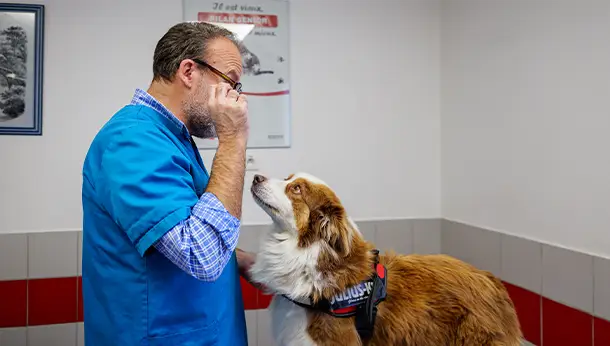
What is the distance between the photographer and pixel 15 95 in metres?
1.99

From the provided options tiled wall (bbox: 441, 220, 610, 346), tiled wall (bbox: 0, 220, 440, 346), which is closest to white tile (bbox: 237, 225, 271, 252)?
tiled wall (bbox: 0, 220, 440, 346)

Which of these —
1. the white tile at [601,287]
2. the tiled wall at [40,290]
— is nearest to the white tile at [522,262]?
the white tile at [601,287]

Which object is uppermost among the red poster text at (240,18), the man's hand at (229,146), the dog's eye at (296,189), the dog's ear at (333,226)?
the red poster text at (240,18)

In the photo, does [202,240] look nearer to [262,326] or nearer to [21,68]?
[262,326]

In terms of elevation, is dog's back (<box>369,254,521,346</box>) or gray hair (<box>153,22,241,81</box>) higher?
gray hair (<box>153,22,241,81</box>)

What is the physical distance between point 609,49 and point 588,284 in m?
0.78

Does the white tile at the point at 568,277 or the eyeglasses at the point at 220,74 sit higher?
the eyeglasses at the point at 220,74

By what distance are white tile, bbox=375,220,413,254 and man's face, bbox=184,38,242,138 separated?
1435mm

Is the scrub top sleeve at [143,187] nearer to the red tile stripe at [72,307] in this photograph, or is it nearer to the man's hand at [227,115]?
the man's hand at [227,115]

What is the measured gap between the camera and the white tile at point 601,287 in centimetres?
147

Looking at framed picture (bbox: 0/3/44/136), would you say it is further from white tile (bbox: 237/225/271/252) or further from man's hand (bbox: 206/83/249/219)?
man's hand (bbox: 206/83/249/219)

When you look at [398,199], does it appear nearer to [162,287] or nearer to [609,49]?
[609,49]

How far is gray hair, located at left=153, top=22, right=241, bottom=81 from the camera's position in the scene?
108 cm

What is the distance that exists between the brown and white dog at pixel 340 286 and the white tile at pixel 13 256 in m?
1.28
